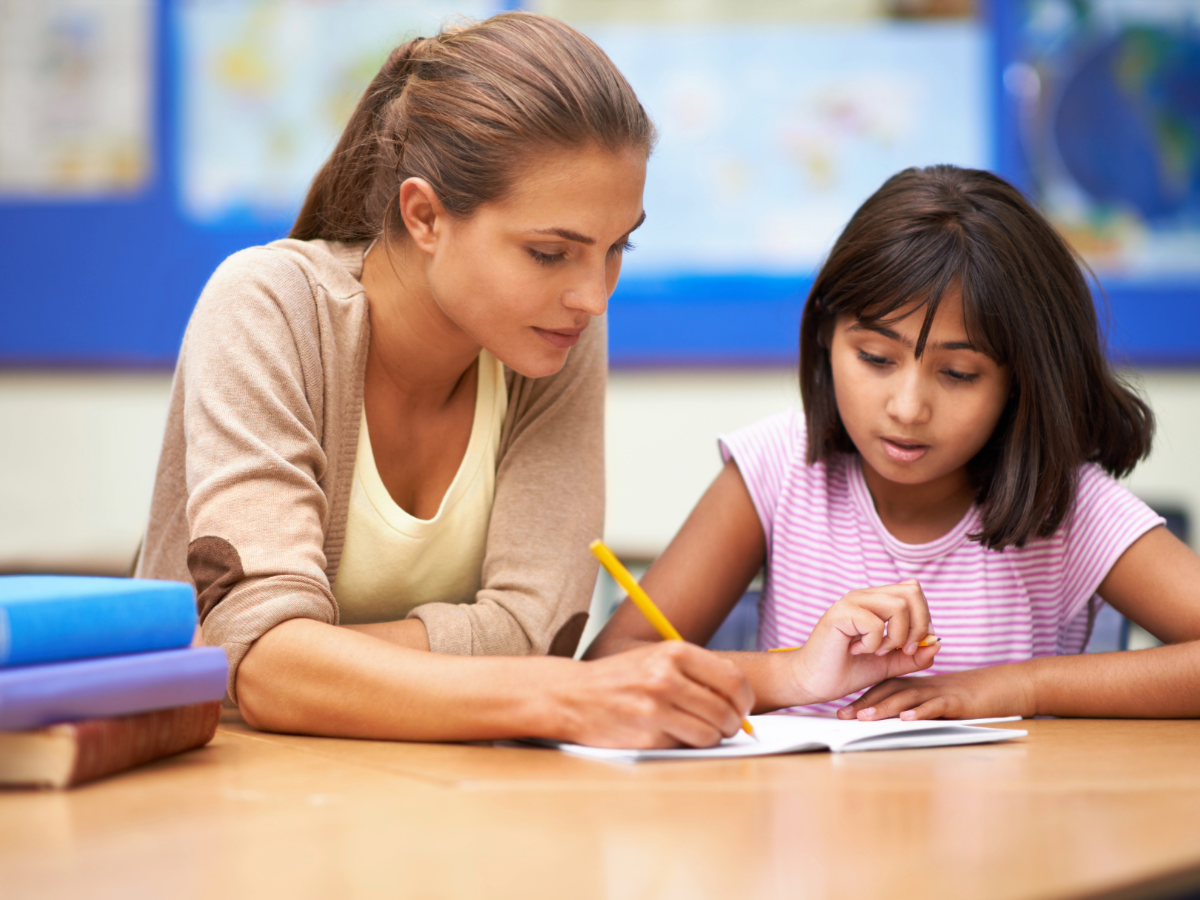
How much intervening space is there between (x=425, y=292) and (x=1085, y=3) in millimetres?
2096

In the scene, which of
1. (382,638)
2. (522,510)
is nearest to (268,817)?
(382,638)

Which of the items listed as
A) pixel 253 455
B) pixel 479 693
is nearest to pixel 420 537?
pixel 253 455

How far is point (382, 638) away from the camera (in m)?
1.05

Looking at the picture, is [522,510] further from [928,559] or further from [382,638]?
[928,559]

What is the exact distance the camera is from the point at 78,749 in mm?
721

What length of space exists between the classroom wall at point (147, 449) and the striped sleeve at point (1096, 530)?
142cm

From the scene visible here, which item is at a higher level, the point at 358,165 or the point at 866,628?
the point at 358,165

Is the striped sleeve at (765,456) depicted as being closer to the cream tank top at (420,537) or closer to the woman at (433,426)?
the woman at (433,426)

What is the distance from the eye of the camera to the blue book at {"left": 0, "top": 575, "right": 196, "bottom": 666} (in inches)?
28.3

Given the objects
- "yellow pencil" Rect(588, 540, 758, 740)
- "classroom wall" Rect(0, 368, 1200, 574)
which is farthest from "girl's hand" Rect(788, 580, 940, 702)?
"classroom wall" Rect(0, 368, 1200, 574)

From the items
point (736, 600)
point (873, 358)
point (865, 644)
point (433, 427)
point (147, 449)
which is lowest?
point (147, 449)

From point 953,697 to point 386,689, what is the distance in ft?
1.62

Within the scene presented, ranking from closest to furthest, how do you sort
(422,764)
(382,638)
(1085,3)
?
(422,764) < (382,638) < (1085,3)

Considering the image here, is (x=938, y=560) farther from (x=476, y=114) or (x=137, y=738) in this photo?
(x=137, y=738)
